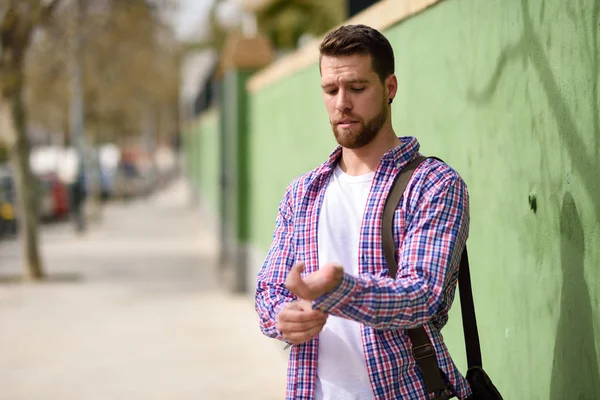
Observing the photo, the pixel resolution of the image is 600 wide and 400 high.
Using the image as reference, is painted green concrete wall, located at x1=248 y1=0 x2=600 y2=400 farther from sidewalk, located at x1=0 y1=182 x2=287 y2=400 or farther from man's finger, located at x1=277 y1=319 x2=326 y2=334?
sidewalk, located at x1=0 y1=182 x2=287 y2=400

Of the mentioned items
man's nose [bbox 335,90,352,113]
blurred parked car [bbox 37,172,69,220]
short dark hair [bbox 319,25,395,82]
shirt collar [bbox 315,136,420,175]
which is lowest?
blurred parked car [bbox 37,172,69,220]

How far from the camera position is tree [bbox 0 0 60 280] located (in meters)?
13.9

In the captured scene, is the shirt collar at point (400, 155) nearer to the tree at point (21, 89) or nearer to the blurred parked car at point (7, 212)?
the tree at point (21, 89)

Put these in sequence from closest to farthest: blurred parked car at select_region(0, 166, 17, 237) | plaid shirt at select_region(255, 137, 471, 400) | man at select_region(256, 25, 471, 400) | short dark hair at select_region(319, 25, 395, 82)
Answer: plaid shirt at select_region(255, 137, 471, 400) → man at select_region(256, 25, 471, 400) → short dark hair at select_region(319, 25, 395, 82) → blurred parked car at select_region(0, 166, 17, 237)

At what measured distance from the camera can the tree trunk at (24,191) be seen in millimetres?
14617

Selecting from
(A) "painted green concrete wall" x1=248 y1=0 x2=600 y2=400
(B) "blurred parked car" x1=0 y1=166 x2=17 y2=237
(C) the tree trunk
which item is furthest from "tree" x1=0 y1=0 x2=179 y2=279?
(A) "painted green concrete wall" x1=248 y1=0 x2=600 y2=400

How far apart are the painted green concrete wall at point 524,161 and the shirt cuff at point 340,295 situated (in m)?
0.96

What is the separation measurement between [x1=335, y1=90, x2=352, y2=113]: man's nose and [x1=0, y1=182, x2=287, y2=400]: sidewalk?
16.4 ft

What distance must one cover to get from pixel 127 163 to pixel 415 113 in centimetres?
4056

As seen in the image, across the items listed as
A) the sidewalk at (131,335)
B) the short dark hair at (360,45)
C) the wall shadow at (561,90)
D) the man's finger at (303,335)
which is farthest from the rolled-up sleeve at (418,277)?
the sidewalk at (131,335)

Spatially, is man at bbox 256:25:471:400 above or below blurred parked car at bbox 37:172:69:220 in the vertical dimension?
above

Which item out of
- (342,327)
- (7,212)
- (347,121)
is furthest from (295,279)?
(7,212)

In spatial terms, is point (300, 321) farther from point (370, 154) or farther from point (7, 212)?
point (7, 212)

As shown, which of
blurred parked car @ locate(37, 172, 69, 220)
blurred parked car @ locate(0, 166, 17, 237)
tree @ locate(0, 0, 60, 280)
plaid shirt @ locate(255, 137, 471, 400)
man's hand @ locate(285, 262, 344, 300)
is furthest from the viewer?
blurred parked car @ locate(37, 172, 69, 220)
